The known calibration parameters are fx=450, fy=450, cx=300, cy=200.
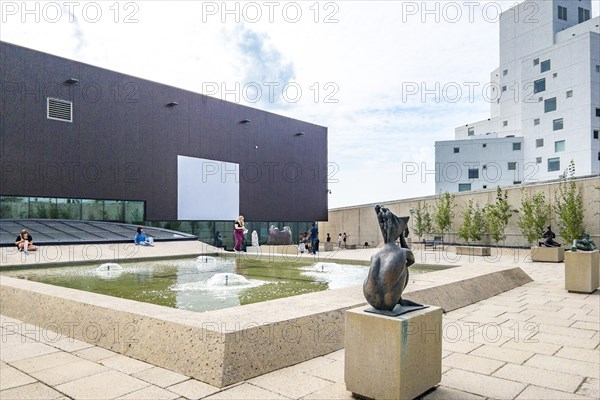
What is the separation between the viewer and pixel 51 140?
22891mm

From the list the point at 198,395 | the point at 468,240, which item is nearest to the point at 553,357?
the point at 198,395

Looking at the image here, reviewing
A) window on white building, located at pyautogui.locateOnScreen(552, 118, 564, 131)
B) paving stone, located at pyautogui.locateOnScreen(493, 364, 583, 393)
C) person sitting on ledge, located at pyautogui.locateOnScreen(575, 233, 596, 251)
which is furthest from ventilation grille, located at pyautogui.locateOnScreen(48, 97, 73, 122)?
window on white building, located at pyautogui.locateOnScreen(552, 118, 564, 131)

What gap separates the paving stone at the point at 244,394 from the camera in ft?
12.4

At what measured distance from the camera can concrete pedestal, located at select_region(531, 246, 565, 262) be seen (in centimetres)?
1756

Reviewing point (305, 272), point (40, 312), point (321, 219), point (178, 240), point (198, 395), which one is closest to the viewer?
point (198, 395)

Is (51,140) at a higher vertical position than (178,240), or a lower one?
higher

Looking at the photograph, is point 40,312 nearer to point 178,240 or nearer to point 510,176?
point 178,240

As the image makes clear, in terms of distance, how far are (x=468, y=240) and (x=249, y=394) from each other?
81.9ft

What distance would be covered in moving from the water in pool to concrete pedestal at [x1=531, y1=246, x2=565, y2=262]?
8.53 metres

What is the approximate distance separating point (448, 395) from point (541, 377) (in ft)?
3.93

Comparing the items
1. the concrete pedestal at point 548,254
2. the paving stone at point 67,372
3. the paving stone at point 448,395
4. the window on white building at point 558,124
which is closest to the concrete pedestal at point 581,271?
the paving stone at point 448,395

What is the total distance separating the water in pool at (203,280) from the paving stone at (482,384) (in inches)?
139

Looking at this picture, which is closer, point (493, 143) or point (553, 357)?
point (553, 357)

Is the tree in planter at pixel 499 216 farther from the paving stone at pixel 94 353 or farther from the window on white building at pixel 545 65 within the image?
the window on white building at pixel 545 65
